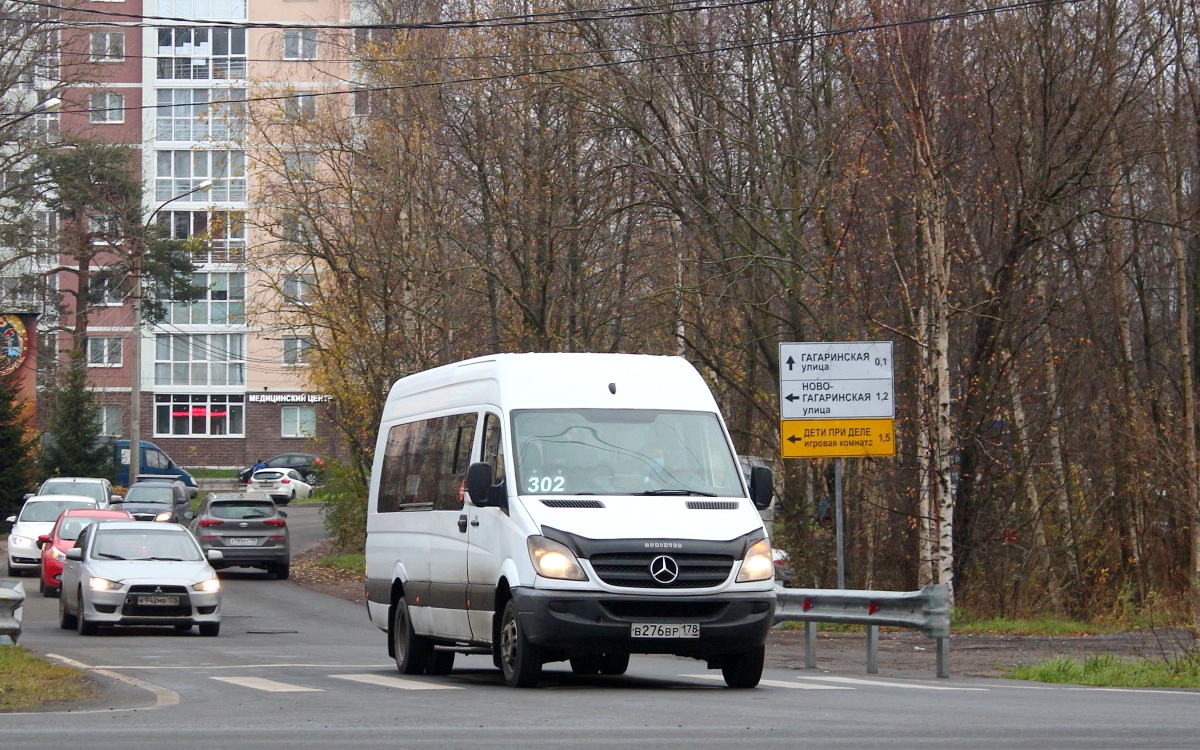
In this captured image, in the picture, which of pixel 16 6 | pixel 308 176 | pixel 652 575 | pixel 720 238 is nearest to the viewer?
pixel 652 575

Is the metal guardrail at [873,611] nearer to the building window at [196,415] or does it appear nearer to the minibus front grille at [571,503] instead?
the minibus front grille at [571,503]

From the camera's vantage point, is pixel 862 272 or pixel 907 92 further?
pixel 862 272

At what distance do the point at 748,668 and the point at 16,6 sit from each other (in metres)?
35.5

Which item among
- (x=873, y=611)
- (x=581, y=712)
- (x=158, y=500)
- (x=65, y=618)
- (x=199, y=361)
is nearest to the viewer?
(x=581, y=712)

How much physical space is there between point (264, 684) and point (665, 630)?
3.71m

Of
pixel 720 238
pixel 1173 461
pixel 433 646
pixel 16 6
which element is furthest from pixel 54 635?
pixel 16 6

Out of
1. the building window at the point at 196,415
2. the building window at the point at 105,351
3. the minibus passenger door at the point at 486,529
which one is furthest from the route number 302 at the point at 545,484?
the building window at the point at 196,415

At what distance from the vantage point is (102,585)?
886 inches

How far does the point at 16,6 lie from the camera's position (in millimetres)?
43125

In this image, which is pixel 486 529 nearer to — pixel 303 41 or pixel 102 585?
pixel 102 585

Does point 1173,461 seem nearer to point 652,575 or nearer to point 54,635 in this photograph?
point 652,575

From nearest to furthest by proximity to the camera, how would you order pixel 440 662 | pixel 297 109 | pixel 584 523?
pixel 584 523 < pixel 440 662 < pixel 297 109

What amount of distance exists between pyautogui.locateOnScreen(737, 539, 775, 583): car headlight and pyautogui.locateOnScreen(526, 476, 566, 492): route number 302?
4.82ft

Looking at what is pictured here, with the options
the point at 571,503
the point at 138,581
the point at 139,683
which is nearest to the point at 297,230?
the point at 138,581
